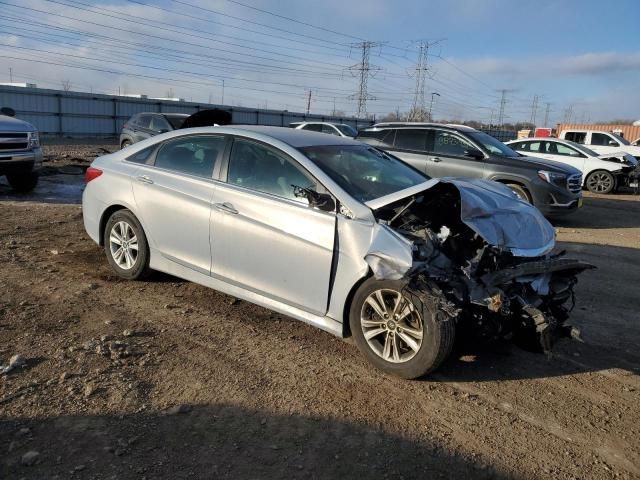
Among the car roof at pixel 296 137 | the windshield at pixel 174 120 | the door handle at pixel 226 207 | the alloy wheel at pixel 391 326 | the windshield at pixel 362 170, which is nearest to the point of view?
the alloy wheel at pixel 391 326

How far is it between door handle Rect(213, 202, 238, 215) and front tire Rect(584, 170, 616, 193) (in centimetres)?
1485

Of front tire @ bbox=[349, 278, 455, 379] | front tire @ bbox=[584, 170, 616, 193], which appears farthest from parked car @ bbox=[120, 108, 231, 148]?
front tire @ bbox=[584, 170, 616, 193]

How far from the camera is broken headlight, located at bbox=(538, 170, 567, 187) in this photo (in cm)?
990

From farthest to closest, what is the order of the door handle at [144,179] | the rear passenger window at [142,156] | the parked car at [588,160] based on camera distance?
1. the parked car at [588,160]
2. the rear passenger window at [142,156]
3. the door handle at [144,179]

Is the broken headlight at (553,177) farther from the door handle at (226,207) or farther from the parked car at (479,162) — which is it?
the door handle at (226,207)

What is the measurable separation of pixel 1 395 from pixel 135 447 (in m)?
1.05

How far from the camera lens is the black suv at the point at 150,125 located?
15.0m

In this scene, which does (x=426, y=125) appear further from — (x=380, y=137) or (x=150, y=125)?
(x=150, y=125)

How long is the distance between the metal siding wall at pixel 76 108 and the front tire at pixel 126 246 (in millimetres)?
24411

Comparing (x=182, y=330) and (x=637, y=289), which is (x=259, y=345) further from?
(x=637, y=289)

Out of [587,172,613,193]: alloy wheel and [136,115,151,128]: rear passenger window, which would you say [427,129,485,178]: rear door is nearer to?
[587,172,613,193]: alloy wheel

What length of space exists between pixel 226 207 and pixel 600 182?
14972 mm

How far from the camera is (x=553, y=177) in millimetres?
9977

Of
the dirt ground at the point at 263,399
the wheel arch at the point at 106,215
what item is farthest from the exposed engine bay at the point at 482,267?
the wheel arch at the point at 106,215
